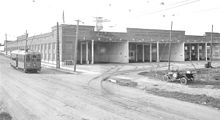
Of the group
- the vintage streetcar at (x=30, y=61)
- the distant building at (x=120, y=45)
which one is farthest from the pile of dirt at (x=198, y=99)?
the distant building at (x=120, y=45)

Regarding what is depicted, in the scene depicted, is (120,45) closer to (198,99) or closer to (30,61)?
(30,61)

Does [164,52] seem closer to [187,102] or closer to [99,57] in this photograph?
[99,57]

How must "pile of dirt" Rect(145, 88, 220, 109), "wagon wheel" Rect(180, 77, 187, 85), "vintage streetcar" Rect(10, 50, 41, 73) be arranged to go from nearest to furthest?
"pile of dirt" Rect(145, 88, 220, 109) < "wagon wheel" Rect(180, 77, 187, 85) < "vintage streetcar" Rect(10, 50, 41, 73)

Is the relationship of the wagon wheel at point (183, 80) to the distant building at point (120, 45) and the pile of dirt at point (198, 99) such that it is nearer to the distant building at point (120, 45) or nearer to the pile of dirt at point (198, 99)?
the pile of dirt at point (198, 99)

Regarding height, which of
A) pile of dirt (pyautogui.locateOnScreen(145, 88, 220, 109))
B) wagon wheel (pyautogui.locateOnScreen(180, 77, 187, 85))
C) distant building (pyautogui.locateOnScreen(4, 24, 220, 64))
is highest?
distant building (pyautogui.locateOnScreen(4, 24, 220, 64))

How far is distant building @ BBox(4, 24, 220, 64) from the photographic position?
49438 mm

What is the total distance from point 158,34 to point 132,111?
51072 millimetres

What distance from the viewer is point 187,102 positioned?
44.0 feet

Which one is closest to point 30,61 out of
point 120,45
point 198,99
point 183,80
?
point 183,80

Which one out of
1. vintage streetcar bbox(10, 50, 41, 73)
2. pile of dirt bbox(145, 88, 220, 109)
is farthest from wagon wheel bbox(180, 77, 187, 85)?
vintage streetcar bbox(10, 50, 41, 73)

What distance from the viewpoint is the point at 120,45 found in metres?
56.6

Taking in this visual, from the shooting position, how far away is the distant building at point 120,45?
162ft

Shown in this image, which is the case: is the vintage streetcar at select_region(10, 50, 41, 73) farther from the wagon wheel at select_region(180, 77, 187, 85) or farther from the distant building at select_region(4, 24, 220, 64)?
the wagon wheel at select_region(180, 77, 187, 85)

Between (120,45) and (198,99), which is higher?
(120,45)
